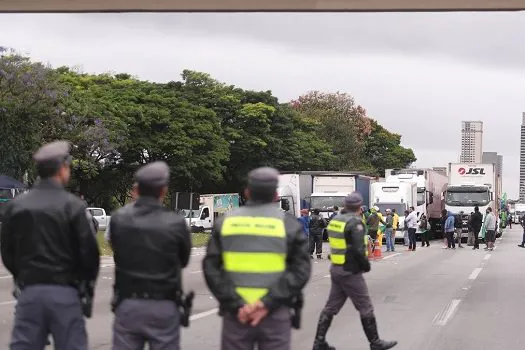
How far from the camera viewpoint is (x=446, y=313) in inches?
578

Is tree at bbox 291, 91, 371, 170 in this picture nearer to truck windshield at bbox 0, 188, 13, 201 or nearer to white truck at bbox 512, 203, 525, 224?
white truck at bbox 512, 203, 525, 224

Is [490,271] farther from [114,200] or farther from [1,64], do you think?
[114,200]

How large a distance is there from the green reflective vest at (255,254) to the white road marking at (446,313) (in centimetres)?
795

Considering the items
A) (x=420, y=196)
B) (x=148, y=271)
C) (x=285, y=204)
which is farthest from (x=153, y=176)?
(x=420, y=196)

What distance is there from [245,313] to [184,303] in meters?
0.39

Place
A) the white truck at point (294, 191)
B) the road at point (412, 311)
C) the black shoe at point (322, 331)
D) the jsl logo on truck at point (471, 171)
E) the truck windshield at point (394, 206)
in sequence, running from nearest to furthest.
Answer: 1. the black shoe at point (322, 331)
2. the road at point (412, 311)
3. the truck windshield at point (394, 206)
4. the white truck at point (294, 191)
5. the jsl logo on truck at point (471, 171)

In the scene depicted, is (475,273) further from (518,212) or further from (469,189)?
(518,212)

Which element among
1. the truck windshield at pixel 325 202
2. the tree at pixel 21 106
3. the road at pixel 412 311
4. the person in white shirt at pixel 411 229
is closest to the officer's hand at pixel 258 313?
the road at pixel 412 311

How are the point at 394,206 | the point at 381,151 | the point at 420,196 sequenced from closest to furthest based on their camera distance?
1. the point at 394,206
2. the point at 420,196
3. the point at 381,151

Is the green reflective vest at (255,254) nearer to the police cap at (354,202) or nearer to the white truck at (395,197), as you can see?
the police cap at (354,202)

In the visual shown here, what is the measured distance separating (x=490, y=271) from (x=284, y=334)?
67.5ft

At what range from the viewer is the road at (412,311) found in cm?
1154

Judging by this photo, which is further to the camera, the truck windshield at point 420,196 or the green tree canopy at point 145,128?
the truck windshield at point 420,196

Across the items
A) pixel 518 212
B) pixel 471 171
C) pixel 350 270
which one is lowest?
pixel 518 212
